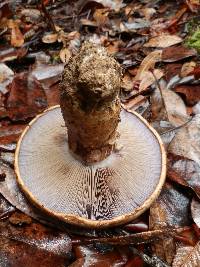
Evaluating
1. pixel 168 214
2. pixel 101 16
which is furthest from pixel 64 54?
pixel 168 214

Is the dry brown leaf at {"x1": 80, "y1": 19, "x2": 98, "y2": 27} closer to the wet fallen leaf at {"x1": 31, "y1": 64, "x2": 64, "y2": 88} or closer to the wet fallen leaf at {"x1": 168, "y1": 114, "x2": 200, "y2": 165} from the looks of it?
the wet fallen leaf at {"x1": 31, "y1": 64, "x2": 64, "y2": 88}

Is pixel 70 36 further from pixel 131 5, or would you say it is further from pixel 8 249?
pixel 8 249

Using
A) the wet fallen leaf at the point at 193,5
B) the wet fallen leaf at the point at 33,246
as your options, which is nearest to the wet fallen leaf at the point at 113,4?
the wet fallen leaf at the point at 193,5

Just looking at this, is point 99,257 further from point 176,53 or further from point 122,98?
point 176,53

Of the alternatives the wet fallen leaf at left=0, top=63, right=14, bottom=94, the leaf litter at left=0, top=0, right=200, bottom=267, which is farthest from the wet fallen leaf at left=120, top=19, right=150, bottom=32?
the wet fallen leaf at left=0, top=63, right=14, bottom=94

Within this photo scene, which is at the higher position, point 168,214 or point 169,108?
point 169,108

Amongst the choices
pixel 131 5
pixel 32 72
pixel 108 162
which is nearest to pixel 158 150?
pixel 108 162
